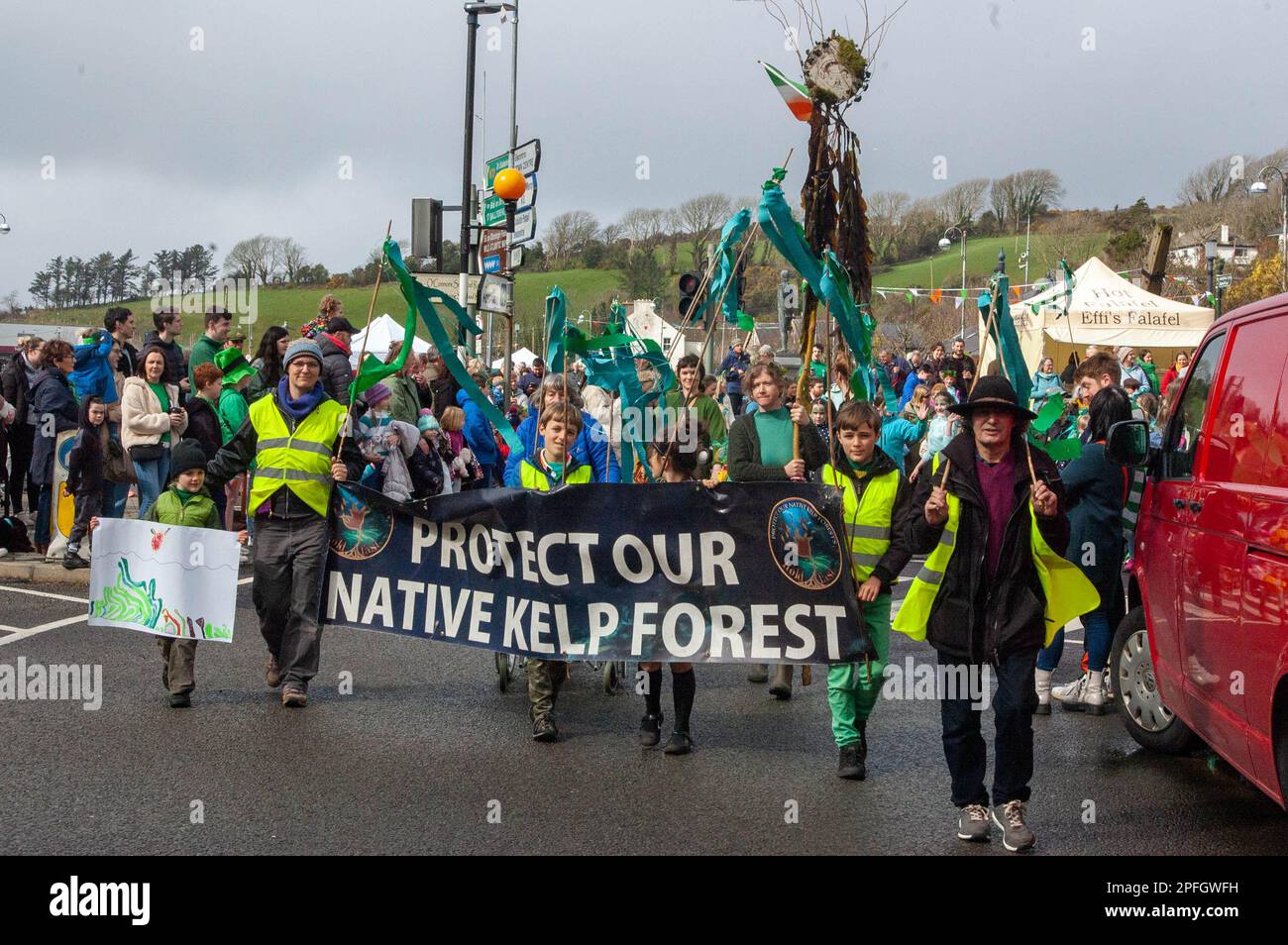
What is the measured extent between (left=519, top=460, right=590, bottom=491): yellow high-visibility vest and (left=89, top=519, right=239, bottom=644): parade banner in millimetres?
1568

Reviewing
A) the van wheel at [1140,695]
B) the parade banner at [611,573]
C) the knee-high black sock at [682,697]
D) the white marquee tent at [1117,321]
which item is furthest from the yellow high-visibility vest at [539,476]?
the white marquee tent at [1117,321]

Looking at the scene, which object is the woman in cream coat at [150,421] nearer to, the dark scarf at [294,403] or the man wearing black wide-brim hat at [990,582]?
the dark scarf at [294,403]

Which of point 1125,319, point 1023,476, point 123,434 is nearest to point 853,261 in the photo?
point 1023,476

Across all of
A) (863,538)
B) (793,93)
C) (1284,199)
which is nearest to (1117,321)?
(1284,199)

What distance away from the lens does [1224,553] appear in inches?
189

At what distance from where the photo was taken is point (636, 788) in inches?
225

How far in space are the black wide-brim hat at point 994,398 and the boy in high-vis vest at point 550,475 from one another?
7.25 ft

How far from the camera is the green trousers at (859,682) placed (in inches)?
238

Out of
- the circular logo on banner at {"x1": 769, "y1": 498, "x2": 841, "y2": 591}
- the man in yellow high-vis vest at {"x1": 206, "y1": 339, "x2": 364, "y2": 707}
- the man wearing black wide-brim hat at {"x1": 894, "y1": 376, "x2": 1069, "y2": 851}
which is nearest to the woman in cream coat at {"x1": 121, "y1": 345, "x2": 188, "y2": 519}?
the man in yellow high-vis vest at {"x1": 206, "y1": 339, "x2": 364, "y2": 707}

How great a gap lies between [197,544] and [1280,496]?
5233mm

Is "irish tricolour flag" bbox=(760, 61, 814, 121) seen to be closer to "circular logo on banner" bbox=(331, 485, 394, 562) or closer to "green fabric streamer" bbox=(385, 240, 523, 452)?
"green fabric streamer" bbox=(385, 240, 523, 452)

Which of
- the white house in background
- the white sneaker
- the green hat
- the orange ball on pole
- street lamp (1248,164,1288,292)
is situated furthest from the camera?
the white house in background

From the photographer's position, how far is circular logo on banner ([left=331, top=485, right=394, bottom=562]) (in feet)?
23.1
